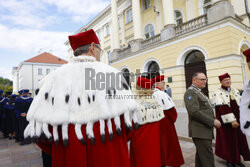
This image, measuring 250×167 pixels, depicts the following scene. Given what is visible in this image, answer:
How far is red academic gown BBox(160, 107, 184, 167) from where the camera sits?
3.10 meters

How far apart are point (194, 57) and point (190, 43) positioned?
1.09 meters

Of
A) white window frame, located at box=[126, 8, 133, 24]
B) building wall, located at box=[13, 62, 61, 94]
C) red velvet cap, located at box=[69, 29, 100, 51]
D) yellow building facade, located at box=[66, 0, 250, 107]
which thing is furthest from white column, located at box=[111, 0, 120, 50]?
building wall, located at box=[13, 62, 61, 94]

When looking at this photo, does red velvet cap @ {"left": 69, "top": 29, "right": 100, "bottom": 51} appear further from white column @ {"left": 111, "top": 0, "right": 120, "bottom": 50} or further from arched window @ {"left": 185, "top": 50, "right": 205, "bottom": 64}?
white column @ {"left": 111, "top": 0, "right": 120, "bottom": 50}

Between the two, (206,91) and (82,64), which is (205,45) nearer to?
(206,91)

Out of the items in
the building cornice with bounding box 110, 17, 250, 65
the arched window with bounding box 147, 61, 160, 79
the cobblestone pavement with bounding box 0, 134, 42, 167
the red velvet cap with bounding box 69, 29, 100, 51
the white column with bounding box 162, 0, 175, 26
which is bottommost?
the cobblestone pavement with bounding box 0, 134, 42, 167

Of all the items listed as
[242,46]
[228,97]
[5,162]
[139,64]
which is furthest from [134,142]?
[139,64]

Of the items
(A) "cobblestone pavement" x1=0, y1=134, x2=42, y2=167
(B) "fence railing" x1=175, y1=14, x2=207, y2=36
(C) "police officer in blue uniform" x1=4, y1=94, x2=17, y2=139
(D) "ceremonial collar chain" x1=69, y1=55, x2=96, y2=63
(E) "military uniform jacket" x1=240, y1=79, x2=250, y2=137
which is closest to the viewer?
(D) "ceremonial collar chain" x1=69, y1=55, x2=96, y2=63

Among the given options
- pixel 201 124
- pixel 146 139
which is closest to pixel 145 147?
pixel 146 139

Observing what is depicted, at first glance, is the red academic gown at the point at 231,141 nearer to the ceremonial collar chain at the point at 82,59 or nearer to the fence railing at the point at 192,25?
the ceremonial collar chain at the point at 82,59

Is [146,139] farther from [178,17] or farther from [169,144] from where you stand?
[178,17]

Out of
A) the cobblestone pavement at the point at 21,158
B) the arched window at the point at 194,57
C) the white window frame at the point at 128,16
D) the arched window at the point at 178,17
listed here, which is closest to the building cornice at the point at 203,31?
the arched window at the point at 194,57

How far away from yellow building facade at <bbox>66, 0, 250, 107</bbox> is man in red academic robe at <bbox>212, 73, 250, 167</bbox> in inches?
151

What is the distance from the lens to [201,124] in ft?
9.30

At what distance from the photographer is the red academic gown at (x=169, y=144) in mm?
3097
